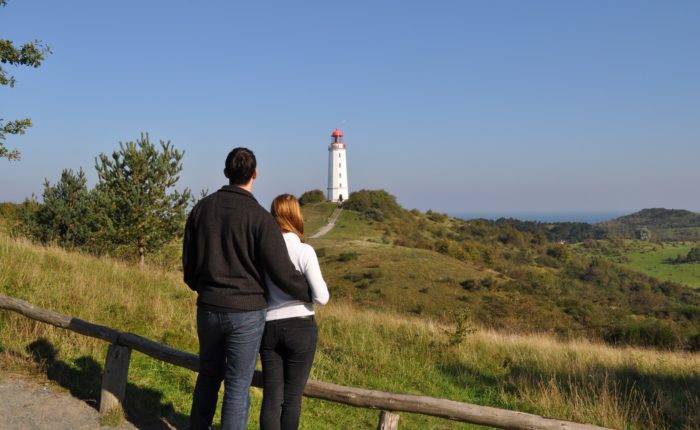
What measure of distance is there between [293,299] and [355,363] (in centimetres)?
472

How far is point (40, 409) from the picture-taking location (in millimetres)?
5020

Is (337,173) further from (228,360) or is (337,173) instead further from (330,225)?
(228,360)

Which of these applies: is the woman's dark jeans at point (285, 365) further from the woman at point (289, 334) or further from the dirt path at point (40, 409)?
the dirt path at point (40, 409)

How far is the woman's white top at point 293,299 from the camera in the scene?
357 cm

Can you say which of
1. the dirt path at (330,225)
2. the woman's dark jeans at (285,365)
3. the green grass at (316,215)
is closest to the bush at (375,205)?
the dirt path at (330,225)

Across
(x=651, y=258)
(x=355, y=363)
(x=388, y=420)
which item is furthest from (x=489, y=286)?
(x=651, y=258)

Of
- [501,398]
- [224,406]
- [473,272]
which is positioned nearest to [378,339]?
[501,398]

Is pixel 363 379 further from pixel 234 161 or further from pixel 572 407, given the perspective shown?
pixel 234 161

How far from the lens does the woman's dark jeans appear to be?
3.59 meters

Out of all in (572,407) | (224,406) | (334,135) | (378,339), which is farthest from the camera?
(334,135)

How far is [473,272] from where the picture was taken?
4353cm

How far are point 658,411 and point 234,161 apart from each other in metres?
Result: 6.22

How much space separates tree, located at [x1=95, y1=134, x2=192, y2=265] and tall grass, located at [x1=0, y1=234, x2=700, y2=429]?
4.19 metres

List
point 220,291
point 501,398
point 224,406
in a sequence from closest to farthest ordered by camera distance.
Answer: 1. point 220,291
2. point 224,406
3. point 501,398
